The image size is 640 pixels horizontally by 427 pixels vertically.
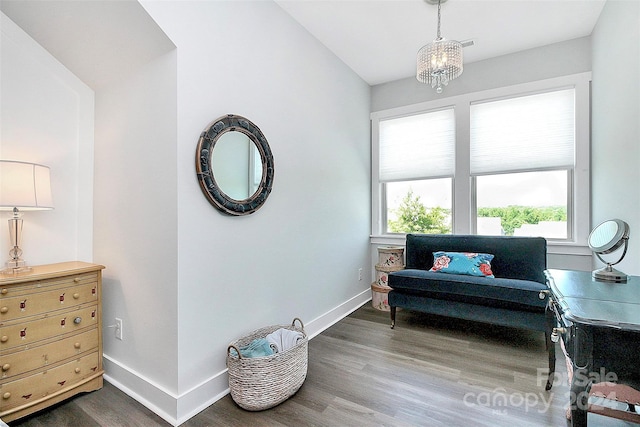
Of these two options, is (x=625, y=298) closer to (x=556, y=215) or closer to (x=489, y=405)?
(x=489, y=405)

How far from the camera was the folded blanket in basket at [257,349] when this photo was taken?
1761mm

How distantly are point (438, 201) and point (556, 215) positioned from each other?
1.16 m

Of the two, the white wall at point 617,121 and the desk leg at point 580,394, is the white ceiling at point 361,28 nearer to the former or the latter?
the white wall at point 617,121

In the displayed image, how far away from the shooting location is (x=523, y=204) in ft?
10.2

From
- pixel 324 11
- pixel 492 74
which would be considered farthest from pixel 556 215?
pixel 324 11

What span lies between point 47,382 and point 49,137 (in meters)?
1.55

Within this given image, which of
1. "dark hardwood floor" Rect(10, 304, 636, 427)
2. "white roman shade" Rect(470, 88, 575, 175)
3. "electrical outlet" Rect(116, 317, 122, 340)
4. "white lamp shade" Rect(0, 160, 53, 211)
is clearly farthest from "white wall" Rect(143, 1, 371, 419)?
"white roman shade" Rect(470, 88, 575, 175)

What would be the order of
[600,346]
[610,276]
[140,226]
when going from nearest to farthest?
[600,346]
[610,276]
[140,226]

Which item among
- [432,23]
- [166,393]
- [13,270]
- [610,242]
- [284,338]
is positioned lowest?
[166,393]

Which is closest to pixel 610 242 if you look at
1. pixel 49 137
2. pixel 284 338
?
pixel 284 338

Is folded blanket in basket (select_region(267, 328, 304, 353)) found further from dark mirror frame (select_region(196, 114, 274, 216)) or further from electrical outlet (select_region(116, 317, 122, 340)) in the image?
electrical outlet (select_region(116, 317, 122, 340))

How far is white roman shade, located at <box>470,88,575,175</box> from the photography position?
115 inches

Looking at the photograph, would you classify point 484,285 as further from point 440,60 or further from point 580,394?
point 440,60

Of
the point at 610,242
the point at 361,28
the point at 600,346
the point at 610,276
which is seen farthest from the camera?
the point at 361,28
